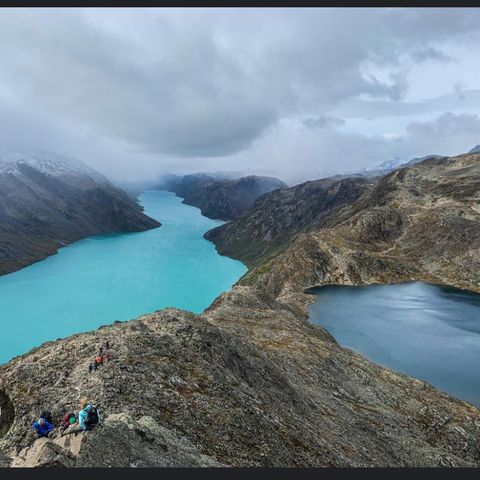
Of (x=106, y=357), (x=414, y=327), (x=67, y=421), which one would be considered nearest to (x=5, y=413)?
(x=106, y=357)

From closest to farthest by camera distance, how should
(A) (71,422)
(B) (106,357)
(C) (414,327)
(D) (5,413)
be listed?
(A) (71,422) < (D) (5,413) < (B) (106,357) < (C) (414,327)

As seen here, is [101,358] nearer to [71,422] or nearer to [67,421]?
[67,421]

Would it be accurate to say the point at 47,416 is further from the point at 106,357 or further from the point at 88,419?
the point at 106,357

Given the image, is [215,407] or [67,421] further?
[215,407]

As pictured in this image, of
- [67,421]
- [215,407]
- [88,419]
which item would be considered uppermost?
[88,419]

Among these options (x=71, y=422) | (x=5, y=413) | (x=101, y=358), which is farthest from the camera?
(x=101, y=358)

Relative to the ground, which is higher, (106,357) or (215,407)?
(106,357)
